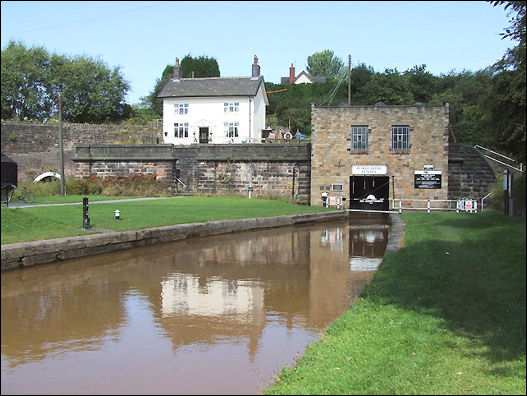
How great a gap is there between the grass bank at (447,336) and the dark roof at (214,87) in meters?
41.0

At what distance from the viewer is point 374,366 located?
521cm

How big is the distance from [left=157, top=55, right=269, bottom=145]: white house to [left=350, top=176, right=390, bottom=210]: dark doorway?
48.0 ft

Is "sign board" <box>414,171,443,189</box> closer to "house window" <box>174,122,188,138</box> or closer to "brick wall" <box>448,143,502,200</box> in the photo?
"brick wall" <box>448,143,502,200</box>

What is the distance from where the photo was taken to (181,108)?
1893 inches

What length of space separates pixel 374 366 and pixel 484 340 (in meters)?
1.04

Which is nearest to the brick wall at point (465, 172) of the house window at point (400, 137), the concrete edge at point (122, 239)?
the house window at point (400, 137)

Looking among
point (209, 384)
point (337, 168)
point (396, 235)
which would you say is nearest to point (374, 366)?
point (209, 384)

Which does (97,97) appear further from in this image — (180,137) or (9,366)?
(180,137)

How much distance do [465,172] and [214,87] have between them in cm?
2458

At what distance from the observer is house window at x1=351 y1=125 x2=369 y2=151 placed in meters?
31.6

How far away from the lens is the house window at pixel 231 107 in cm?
4709

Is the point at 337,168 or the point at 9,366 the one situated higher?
the point at 337,168

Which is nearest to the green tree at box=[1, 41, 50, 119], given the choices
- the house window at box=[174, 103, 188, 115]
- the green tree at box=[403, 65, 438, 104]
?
the house window at box=[174, 103, 188, 115]

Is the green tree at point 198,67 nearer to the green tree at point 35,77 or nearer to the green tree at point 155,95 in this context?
the green tree at point 155,95
